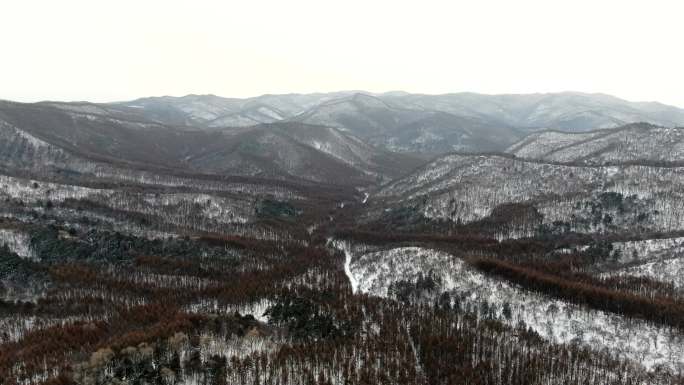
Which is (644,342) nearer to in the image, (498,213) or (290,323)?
→ (290,323)

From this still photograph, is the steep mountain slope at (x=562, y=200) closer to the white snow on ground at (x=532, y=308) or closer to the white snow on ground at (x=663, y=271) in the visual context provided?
the white snow on ground at (x=663, y=271)

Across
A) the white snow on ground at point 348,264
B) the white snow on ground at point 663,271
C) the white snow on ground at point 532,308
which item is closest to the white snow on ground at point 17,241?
the white snow on ground at point 348,264

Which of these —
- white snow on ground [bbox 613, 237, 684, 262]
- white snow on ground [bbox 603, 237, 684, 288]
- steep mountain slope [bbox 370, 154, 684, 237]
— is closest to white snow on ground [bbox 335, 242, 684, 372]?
white snow on ground [bbox 603, 237, 684, 288]

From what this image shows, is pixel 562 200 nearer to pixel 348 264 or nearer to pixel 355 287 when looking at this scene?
pixel 348 264

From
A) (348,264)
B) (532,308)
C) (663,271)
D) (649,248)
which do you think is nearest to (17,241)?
(348,264)

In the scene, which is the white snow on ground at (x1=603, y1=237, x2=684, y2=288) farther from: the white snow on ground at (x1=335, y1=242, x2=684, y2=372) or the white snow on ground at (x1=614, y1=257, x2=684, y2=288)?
the white snow on ground at (x1=335, y1=242, x2=684, y2=372)

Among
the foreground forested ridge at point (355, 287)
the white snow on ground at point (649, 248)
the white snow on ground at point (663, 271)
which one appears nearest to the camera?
the foreground forested ridge at point (355, 287)
